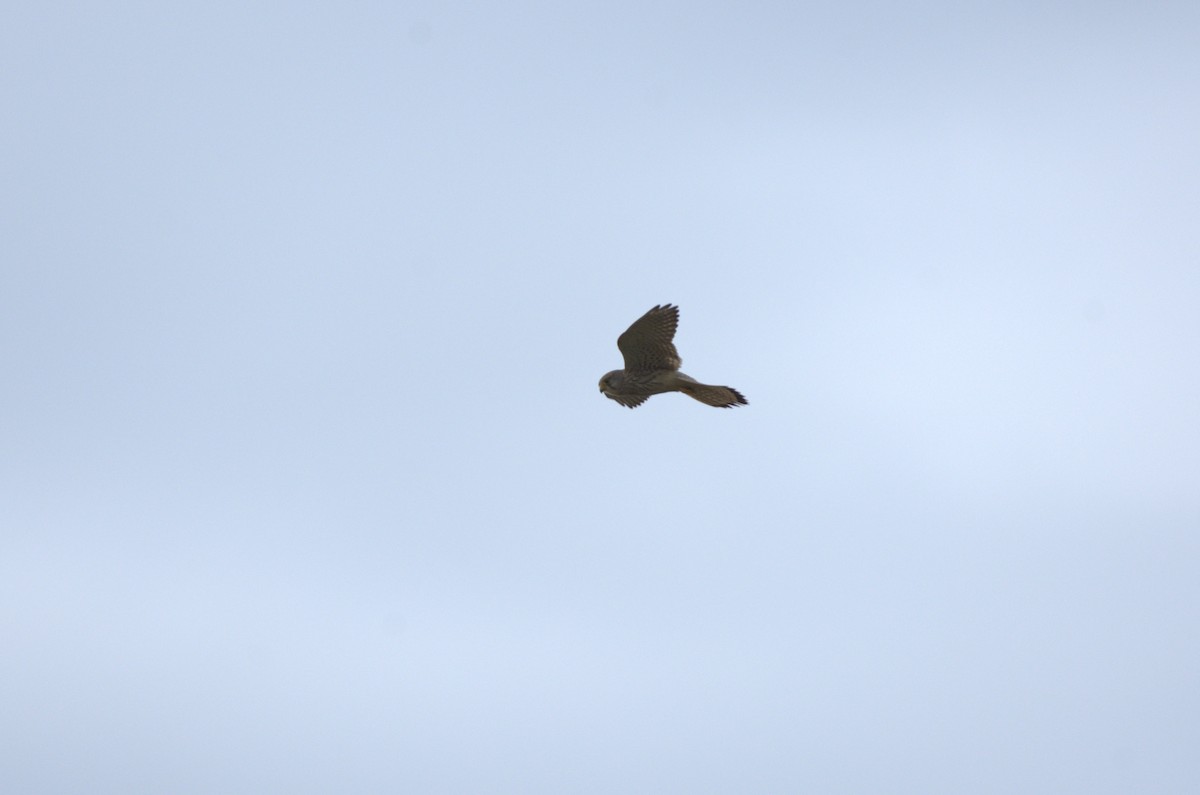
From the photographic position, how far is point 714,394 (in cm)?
1853

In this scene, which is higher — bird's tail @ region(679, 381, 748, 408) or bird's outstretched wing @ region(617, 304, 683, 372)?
bird's outstretched wing @ region(617, 304, 683, 372)

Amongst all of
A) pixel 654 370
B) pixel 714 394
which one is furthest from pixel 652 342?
pixel 714 394

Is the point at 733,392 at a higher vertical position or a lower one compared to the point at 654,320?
lower

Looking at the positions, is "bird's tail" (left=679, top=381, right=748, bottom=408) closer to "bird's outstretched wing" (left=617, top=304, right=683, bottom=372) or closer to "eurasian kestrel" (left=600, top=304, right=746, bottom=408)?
"eurasian kestrel" (left=600, top=304, right=746, bottom=408)

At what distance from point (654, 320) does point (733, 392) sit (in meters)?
1.88

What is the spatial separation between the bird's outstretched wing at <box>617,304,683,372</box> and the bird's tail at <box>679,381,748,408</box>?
0.49 metres

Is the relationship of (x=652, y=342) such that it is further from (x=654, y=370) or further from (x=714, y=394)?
(x=714, y=394)

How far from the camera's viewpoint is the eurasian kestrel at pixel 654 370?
18234 mm

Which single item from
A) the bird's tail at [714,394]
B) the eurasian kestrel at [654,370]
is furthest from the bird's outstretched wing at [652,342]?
the bird's tail at [714,394]

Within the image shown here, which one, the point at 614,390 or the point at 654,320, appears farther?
the point at 614,390

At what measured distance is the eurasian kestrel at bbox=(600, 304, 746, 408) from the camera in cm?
1823

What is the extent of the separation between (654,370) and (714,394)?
1252 mm

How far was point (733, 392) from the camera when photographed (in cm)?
1812

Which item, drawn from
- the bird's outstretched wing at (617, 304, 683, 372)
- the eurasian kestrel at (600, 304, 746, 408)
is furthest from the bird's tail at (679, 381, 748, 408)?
the bird's outstretched wing at (617, 304, 683, 372)
